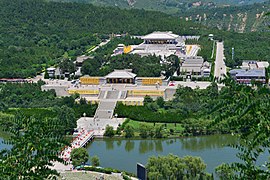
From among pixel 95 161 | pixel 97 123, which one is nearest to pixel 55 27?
pixel 97 123

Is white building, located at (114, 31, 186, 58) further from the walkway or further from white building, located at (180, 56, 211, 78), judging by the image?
the walkway

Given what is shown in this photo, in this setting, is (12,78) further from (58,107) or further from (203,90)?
(203,90)

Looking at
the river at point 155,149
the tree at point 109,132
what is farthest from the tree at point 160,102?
the river at point 155,149

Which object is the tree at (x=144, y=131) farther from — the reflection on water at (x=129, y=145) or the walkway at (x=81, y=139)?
the walkway at (x=81, y=139)

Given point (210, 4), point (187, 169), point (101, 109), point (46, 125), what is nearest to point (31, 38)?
point (101, 109)

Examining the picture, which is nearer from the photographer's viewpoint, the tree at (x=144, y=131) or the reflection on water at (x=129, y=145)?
the reflection on water at (x=129, y=145)

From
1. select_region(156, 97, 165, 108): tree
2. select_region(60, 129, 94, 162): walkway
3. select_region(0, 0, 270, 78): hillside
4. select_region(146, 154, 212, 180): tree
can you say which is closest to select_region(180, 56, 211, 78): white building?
select_region(0, 0, 270, 78): hillside

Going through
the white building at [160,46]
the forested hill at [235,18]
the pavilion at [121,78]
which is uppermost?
the forested hill at [235,18]
